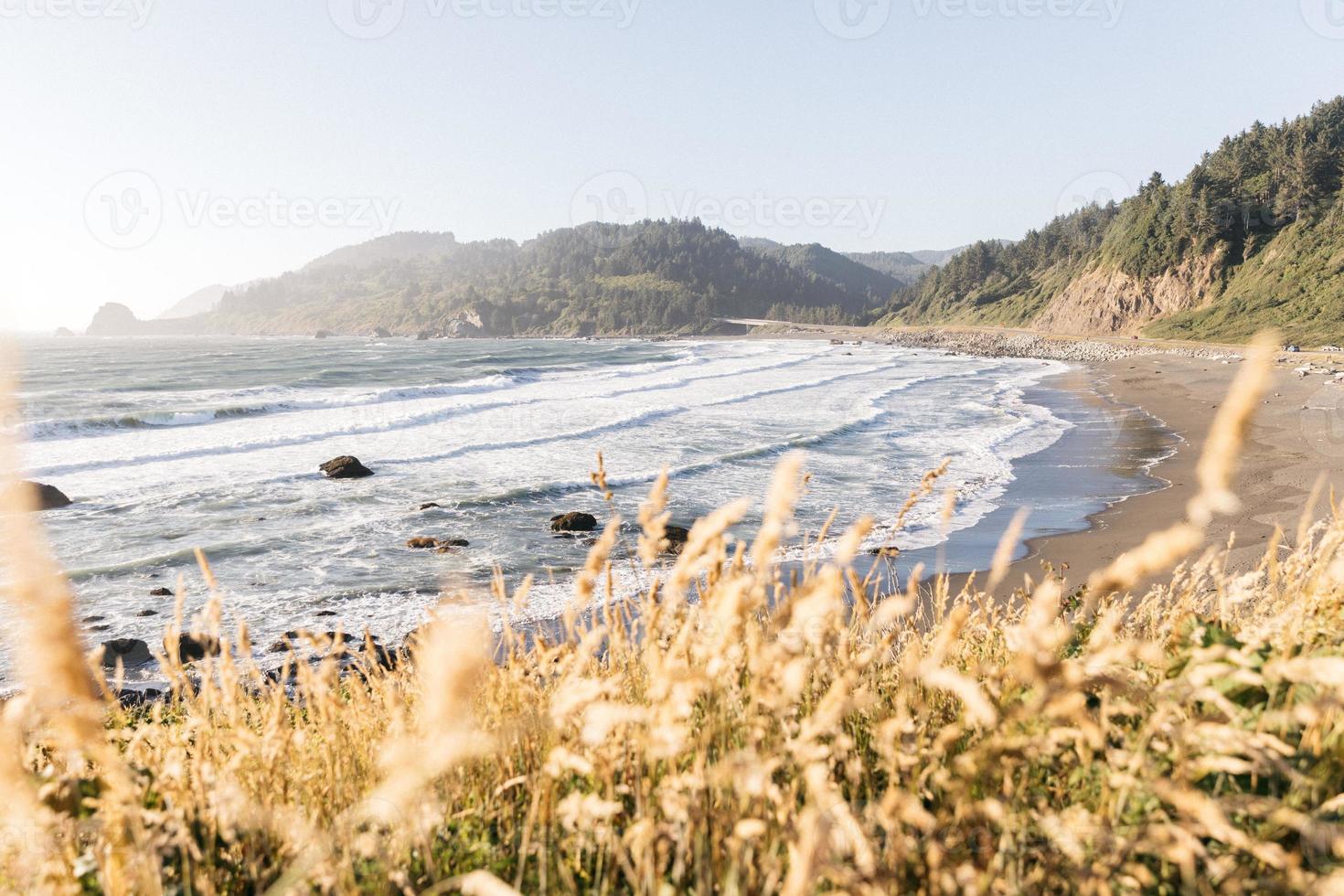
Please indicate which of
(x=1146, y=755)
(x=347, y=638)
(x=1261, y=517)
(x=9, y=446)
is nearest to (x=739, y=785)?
(x=1146, y=755)

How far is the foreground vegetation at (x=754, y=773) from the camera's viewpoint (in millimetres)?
1262

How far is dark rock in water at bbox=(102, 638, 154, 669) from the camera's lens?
9234mm

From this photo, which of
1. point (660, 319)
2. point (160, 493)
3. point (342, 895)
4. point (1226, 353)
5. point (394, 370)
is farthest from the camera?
point (660, 319)

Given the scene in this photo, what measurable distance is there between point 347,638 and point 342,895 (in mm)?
8920

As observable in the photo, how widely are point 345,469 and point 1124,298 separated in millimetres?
87487

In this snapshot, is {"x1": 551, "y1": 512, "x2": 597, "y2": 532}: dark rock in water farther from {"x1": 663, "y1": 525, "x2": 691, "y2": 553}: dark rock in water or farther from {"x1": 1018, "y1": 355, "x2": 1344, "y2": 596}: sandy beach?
{"x1": 1018, "y1": 355, "x2": 1344, "y2": 596}: sandy beach

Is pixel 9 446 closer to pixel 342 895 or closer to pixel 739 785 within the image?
pixel 342 895

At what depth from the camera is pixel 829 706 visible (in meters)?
1.34

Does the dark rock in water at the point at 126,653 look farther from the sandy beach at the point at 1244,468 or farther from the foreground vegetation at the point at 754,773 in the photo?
the sandy beach at the point at 1244,468

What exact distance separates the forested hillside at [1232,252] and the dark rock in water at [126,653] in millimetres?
67263

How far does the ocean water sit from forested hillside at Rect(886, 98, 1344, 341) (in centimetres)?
3232

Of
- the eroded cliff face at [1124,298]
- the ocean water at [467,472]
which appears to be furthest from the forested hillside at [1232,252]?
the ocean water at [467,472]

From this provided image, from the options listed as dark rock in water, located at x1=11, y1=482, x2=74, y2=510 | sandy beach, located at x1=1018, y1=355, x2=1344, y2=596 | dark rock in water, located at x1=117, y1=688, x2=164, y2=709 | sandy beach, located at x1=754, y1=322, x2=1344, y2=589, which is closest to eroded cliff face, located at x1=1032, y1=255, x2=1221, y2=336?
sandy beach, located at x1=754, y1=322, x2=1344, y2=589

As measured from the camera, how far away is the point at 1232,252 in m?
A: 74.2
